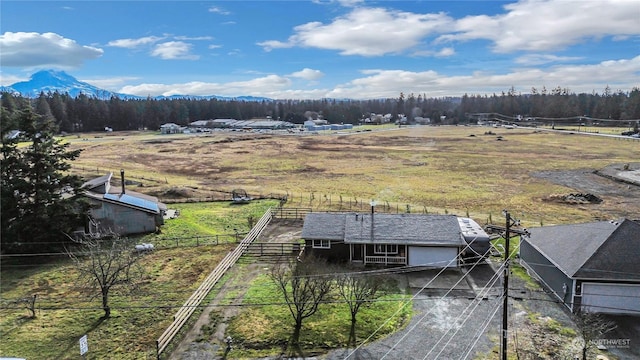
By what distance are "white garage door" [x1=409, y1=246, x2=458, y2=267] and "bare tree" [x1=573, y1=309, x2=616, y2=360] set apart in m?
6.95

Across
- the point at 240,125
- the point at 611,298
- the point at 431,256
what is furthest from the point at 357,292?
the point at 240,125

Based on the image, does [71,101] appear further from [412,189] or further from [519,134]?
[519,134]

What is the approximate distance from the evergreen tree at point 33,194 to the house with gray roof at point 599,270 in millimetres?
27801

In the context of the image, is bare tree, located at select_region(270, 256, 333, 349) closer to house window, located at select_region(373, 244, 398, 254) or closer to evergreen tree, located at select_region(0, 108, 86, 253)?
house window, located at select_region(373, 244, 398, 254)

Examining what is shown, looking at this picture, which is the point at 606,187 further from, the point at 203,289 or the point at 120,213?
the point at 120,213

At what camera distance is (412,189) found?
48.2 m

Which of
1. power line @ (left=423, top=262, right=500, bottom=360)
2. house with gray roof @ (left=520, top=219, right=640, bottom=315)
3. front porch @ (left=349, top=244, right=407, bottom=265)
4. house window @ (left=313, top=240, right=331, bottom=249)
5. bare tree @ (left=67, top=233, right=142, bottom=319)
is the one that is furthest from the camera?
house window @ (left=313, top=240, right=331, bottom=249)

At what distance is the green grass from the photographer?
1597cm

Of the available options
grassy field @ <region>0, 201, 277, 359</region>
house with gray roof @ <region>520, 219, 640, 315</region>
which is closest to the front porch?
house with gray roof @ <region>520, 219, 640, 315</region>

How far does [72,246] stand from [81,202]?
2.91 metres

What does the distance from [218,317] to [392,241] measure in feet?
34.0

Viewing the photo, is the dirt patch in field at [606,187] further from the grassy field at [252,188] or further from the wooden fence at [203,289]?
the wooden fence at [203,289]

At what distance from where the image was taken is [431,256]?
78.3 ft

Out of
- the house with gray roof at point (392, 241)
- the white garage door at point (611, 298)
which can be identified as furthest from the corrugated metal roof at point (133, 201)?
the white garage door at point (611, 298)
